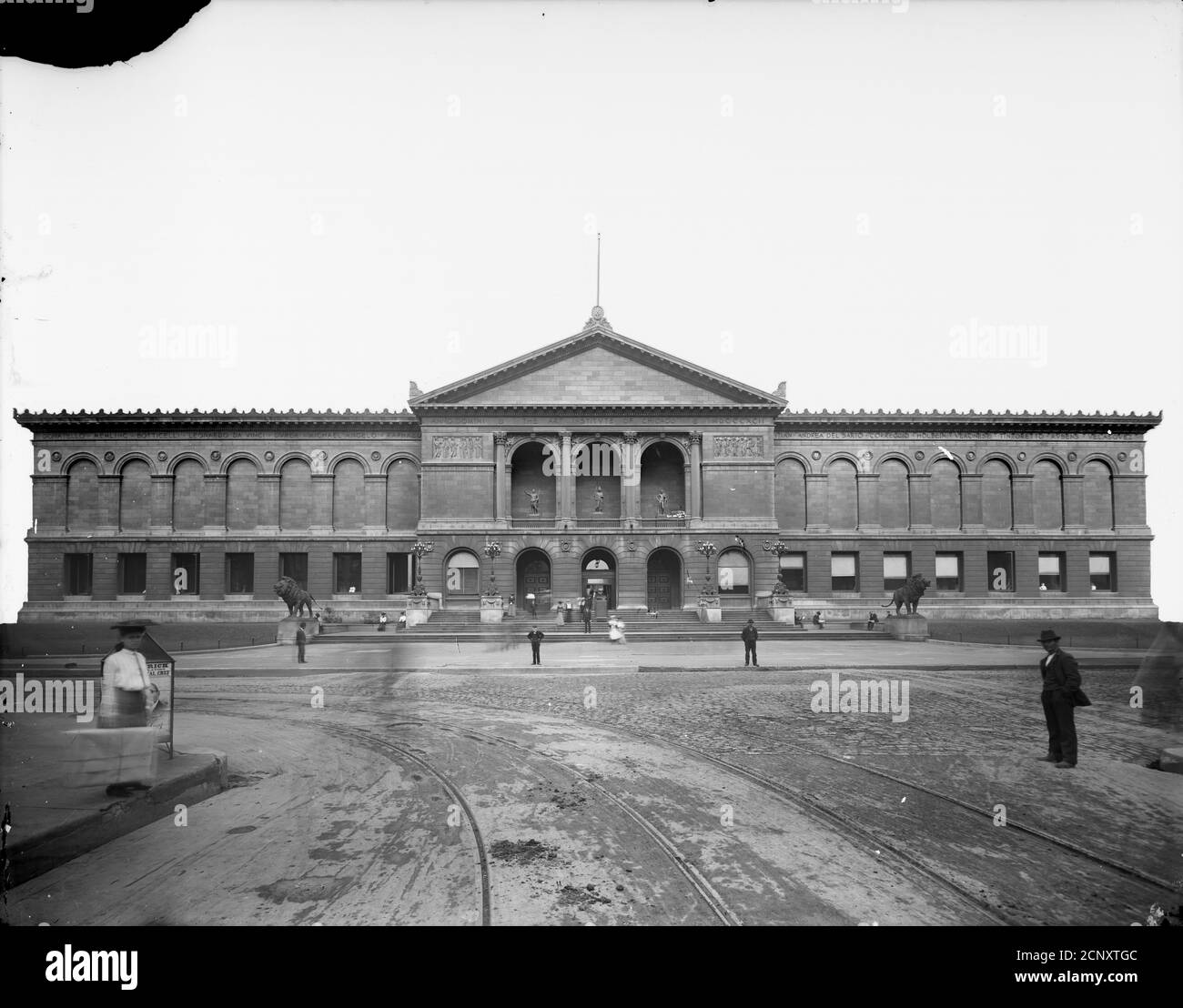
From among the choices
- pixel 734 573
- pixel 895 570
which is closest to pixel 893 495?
pixel 895 570

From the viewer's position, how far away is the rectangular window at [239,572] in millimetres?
38062

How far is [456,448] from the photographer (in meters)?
42.3

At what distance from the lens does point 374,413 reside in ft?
138

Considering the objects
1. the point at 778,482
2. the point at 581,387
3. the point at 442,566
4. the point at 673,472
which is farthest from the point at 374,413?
the point at 778,482

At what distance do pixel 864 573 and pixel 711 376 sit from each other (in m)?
16.4

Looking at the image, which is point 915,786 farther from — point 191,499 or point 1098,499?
point 1098,499

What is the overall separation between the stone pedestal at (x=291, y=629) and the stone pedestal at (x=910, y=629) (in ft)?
86.4

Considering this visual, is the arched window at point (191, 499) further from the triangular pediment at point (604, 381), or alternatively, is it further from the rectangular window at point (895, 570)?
the rectangular window at point (895, 570)

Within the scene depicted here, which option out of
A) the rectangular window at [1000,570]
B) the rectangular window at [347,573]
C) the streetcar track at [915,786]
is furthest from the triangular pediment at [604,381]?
the streetcar track at [915,786]

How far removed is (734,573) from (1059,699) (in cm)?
3320

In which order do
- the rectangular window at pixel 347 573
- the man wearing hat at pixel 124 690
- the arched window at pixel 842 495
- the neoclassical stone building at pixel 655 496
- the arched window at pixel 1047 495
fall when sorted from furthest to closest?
1. the arched window at pixel 842 495
2. the rectangular window at pixel 347 573
3. the arched window at pixel 1047 495
4. the neoclassical stone building at pixel 655 496
5. the man wearing hat at pixel 124 690

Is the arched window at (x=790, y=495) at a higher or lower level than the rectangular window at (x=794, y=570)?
higher
